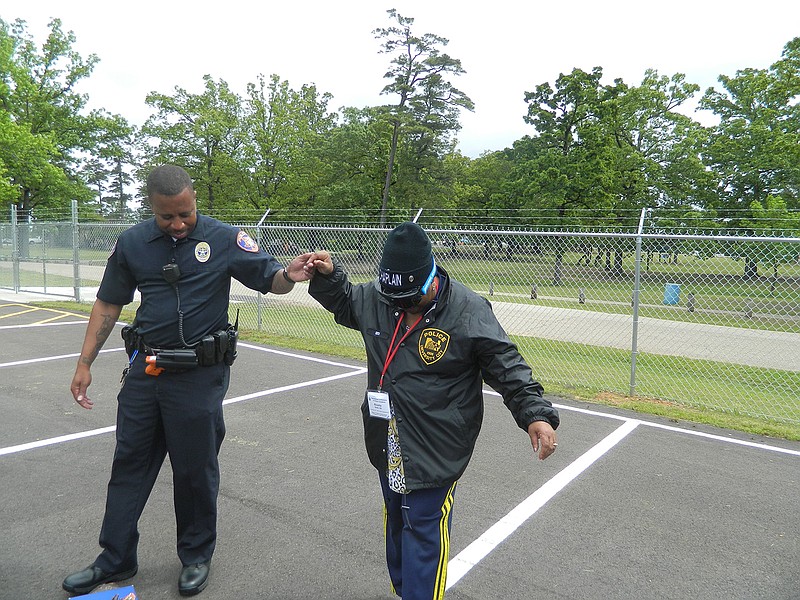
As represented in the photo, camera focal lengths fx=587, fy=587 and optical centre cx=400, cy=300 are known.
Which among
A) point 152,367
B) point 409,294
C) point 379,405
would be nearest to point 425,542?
point 379,405

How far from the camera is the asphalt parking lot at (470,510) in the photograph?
3.04 meters

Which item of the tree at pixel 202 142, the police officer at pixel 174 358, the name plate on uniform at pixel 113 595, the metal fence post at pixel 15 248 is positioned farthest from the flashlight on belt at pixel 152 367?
the tree at pixel 202 142

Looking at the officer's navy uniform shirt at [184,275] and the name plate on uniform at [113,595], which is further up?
the officer's navy uniform shirt at [184,275]

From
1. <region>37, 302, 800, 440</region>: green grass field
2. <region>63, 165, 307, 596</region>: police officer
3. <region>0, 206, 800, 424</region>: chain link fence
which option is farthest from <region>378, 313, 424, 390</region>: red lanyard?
<region>37, 302, 800, 440</region>: green grass field

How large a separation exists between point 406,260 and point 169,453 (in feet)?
5.03

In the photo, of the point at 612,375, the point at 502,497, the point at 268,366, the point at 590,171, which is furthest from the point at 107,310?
the point at 590,171

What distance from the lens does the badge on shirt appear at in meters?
2.91

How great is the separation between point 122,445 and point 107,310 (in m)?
0.69

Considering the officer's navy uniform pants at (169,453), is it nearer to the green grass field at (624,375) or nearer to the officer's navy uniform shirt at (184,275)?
the officer's navy uniform shirt at (184,275)

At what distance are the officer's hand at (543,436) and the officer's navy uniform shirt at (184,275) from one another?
1487mm

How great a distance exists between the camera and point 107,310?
3016mm

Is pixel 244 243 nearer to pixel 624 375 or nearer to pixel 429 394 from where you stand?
pixel 429 394

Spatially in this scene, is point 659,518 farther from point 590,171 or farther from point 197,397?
point 590,171

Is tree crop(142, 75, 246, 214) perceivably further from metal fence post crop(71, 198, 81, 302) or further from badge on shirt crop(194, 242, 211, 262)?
badge on shirt crop(194, 242, 211, 262)
